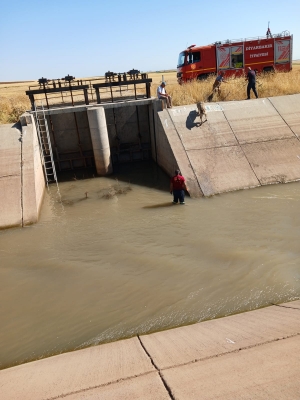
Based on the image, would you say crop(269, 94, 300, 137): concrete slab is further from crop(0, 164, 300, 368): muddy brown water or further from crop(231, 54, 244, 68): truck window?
crop(231, 54, 244, 68): truck window

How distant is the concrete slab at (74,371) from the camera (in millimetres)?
3520

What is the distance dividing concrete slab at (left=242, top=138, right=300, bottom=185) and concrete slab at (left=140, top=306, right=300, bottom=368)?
7.03 metres

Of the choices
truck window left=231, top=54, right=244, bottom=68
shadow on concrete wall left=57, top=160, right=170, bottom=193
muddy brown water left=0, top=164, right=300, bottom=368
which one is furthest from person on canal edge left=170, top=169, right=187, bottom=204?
truck window left=231, top=54, right=244, bottom=68

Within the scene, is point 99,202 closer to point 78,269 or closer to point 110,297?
point 78,269

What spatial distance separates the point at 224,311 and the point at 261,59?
20.5 meters

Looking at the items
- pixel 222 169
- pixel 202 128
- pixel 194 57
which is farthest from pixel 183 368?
pixel 194 57

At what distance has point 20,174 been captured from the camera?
10875 millimetres

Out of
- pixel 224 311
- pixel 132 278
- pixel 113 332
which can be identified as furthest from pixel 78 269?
pixel 224 311

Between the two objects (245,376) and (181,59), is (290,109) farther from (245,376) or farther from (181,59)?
(245,376)

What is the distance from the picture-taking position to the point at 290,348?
3.58 metres

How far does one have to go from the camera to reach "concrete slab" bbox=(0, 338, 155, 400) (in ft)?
11.5

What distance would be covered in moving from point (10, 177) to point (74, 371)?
8.36m

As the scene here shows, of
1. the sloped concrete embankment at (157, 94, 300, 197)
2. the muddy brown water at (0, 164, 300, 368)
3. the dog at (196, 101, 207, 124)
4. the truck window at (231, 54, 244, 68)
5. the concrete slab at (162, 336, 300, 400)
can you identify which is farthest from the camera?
the truck window at (231, 54, 244, 68)

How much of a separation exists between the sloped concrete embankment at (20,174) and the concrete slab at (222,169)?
18.1ft
